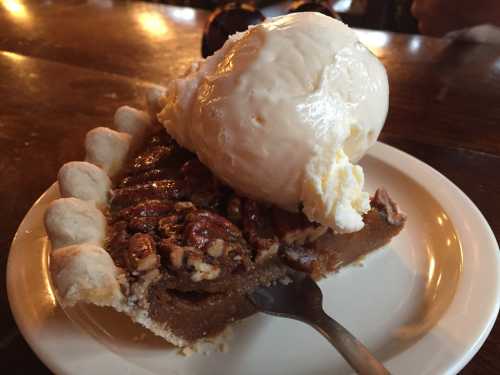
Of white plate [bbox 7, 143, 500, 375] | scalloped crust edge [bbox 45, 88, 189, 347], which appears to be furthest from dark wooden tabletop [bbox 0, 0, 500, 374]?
scalloped crust edge [bbox 45, 88, 189, 347]

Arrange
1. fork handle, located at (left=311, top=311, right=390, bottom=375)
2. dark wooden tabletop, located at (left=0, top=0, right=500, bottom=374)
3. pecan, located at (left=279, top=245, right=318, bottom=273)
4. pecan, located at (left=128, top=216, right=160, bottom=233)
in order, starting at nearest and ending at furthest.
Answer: fork handle, located at (left=311, top=311, right=390, bottom=375)
pecan, located at (left=128, top=216, right=160, bottom=233)
pecan, located at (left=279, top=245, right=318, bottom=273)
dark wooden tabletop, located at (left=0, top=0, right=500, bottom=374)

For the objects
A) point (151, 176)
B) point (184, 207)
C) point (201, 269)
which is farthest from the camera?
point (151, 176)

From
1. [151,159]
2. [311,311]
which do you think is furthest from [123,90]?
[311,311]

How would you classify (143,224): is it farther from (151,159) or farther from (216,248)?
(151,159)

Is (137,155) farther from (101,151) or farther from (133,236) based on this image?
(133,236)

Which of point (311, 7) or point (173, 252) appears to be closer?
point (173, 252)

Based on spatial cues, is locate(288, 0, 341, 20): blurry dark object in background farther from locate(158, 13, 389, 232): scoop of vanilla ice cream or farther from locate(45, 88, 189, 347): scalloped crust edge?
locate(45, 88, 189, 347): scalloped crust edge
